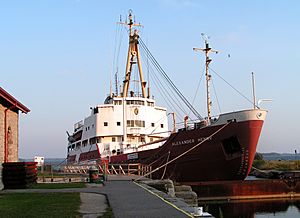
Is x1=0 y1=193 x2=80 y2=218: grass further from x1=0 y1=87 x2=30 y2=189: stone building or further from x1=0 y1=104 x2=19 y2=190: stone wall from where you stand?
x1=0 y1=87 x2=30 y2=189: stone building

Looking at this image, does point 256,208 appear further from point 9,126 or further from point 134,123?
point 134,123

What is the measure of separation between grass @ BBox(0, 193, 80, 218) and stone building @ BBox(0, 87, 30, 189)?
13.4 feet

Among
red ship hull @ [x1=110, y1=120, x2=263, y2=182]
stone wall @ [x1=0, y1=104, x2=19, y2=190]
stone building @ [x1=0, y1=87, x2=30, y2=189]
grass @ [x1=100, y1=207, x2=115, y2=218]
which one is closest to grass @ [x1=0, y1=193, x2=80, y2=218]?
grass @ [x1=100, y1=207, x2=115, y2=218]

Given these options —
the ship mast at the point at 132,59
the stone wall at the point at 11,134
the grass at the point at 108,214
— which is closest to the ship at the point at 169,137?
the ship mast at the point at 132,59

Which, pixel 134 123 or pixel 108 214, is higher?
pixel 134 123

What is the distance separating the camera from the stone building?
1866 cm

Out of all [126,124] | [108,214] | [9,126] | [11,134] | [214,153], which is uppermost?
[126,124]

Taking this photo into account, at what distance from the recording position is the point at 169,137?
96.2 feet

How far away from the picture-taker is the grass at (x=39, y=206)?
434 inches

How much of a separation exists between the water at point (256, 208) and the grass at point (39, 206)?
34.9ft

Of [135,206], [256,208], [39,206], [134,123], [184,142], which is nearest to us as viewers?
[135,206]

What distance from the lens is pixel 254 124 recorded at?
2541 centimetres

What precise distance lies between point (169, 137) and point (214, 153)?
4.10 metres

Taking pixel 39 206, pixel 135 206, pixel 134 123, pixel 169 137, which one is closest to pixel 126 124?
pixel 134 123
